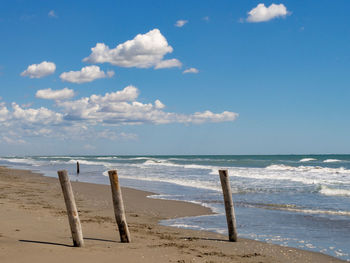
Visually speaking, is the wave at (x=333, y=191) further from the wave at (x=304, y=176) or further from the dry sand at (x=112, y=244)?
the dry sand at (x=112, y=244)

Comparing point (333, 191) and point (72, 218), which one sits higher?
point (72, 218)

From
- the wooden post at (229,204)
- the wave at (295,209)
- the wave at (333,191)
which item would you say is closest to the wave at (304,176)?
the wave at (333,191)

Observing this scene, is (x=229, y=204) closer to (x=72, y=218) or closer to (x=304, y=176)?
(x=72, y=218)

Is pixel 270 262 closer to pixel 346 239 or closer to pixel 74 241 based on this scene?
pixel 346 239

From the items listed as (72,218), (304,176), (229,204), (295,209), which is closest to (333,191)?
(295,209)

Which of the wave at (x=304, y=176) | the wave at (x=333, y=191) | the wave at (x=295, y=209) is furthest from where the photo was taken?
the wave at (x=304, y=176)

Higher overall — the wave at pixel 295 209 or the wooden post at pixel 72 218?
the wooden post at pixel 72 218

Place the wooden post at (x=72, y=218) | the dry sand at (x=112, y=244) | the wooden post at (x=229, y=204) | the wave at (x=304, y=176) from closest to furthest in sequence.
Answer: the dry sand at (x=112, y=244) → the wooden post at (x=72, y=218) → the wooden post at (x=229, y=204) → the wave at (x=304, y=176)

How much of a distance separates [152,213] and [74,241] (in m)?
6.24

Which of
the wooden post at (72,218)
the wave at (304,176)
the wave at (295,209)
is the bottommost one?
the wave at (295,209)

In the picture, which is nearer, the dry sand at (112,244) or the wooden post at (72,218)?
the dry sand at (112,244)

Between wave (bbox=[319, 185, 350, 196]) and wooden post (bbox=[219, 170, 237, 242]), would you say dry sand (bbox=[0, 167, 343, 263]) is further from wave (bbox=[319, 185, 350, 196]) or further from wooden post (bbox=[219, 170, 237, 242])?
wave (bbox=[319, 185, 350, 196])

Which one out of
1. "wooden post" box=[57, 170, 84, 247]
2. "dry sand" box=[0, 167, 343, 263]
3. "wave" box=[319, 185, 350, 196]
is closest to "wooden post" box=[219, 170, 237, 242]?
"dry sand" box=[0, 167, 343, 263]

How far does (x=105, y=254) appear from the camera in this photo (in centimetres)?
749
